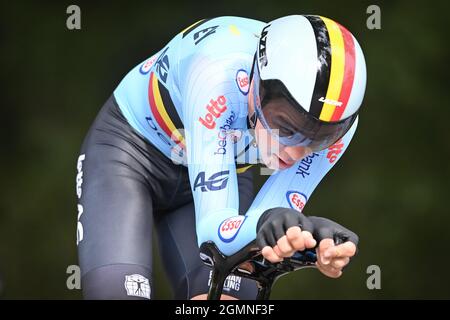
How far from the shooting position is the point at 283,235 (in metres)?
3.07

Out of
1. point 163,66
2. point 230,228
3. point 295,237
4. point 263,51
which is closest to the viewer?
point 295,237

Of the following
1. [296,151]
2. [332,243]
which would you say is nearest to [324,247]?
[332,243]

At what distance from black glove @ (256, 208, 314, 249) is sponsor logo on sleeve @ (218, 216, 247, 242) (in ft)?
0.73

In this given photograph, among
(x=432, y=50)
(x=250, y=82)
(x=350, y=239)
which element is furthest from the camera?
(x=432, y=50)

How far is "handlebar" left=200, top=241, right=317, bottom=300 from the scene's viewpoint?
3.26 m

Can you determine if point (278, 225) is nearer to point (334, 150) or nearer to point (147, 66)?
point (334, 150)

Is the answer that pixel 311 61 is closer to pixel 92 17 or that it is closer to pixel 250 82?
pixel 250 82

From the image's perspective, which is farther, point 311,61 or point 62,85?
point 62,85

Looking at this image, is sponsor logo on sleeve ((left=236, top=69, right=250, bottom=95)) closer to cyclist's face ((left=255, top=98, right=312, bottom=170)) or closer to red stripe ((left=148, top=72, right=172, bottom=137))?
cyclist's face ((left=255, top=98, right=312, bottom=170))

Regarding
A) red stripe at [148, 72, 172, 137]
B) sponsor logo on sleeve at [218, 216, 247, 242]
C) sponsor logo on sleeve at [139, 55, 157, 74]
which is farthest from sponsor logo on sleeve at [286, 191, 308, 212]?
sponsor logo on sleeve at [139, 55, 157, 74]

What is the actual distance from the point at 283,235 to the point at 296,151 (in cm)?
61

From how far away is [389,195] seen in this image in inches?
261

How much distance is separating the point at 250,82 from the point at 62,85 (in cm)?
319

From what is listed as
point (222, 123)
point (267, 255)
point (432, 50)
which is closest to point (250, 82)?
point (222, 123)
